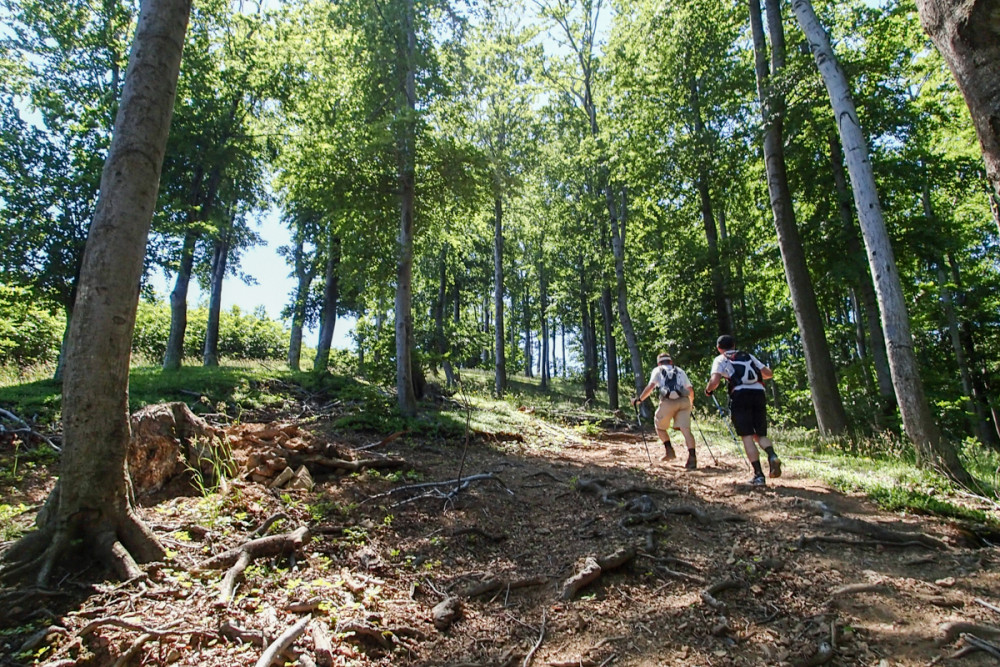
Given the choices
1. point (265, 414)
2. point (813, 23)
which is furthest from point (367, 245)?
point (813, 23)

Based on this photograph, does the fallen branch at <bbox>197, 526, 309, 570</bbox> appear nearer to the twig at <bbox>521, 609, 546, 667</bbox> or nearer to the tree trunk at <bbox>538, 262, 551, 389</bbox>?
the twig at <bbox>521, 609, 546, 667</bbox>

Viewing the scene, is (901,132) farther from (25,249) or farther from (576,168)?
(25,249)

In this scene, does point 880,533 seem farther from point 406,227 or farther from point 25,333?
point 25,333

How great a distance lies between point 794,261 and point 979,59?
28.0ft

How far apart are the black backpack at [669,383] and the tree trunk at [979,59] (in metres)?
6.40

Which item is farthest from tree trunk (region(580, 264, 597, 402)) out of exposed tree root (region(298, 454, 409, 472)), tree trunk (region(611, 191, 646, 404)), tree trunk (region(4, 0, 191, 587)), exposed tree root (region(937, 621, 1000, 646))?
tree trunk (region(4, 0, 191, 587))

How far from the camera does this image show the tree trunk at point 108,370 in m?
3.39

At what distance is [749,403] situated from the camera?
6.84 meters

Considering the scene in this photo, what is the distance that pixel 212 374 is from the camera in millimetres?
13430

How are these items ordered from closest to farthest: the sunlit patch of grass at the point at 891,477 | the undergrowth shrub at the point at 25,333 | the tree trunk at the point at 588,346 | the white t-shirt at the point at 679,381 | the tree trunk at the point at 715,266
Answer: the sunlit patch of grass at the point at 891,477
the white t-shirt at the point at 679,381
the undergrowth shrub at the point at 25,333
the tree trunk at the point at 715,266
the tree trunk at the point at 588,346

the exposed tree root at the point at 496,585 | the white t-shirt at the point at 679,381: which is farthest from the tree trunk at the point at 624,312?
the exposed tree root at the point at 496,585

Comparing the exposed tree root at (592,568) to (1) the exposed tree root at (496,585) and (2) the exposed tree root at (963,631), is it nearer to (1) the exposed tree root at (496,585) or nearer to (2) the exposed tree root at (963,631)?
(1) the exposed tree root at (496,585)

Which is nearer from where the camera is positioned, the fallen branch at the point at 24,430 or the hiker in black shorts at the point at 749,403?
the fallen branch at the point at 24,430

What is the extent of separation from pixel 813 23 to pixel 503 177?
635 centimetres
